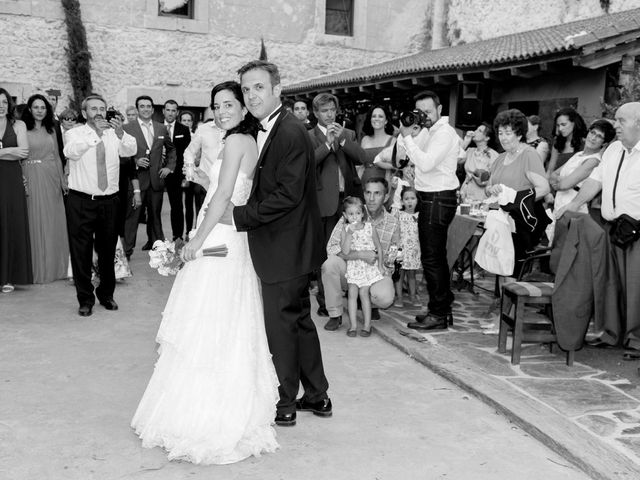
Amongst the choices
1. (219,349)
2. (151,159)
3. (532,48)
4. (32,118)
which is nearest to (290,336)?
(219,349)

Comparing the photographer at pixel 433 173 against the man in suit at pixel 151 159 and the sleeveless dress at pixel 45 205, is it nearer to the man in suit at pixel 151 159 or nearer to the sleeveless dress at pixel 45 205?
the sleeveless dress at pixel 45 205

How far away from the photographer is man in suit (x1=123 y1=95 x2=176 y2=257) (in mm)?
9008

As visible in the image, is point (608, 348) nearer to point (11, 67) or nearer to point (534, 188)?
point (534, 188)

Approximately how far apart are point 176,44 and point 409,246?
1211cm

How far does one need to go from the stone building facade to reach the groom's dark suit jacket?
1401 centimetres

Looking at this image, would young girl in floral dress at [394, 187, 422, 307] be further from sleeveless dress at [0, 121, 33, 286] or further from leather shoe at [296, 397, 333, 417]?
sleeveless dress at [0, 121, 33, 286]

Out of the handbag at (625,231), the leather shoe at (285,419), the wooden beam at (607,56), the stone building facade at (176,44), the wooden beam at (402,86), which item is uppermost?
the stone building facade at (176,44)

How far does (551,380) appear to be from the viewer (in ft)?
15.5

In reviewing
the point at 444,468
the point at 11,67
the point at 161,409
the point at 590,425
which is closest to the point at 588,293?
the point at 590,425

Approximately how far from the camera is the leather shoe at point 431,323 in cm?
590

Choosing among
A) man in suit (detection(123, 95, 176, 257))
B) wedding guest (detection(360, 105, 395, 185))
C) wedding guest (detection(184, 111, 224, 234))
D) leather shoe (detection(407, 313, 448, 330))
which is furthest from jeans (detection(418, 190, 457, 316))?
man in suit (detection(123, 95, 176, 257))

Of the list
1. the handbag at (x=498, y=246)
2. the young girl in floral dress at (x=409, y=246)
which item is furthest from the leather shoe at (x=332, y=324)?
the handbag at (x=498, y=246)

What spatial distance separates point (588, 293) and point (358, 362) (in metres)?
1.69

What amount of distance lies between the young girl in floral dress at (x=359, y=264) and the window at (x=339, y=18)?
14.2m
